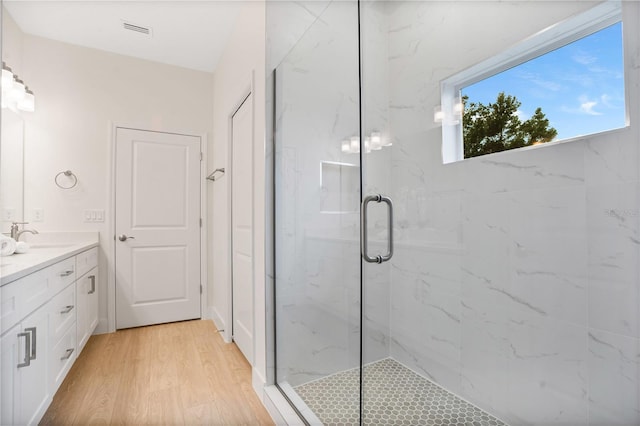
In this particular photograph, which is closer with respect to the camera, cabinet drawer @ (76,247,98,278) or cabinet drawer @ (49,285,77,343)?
cabinet drawer @ (49,285,77,343)

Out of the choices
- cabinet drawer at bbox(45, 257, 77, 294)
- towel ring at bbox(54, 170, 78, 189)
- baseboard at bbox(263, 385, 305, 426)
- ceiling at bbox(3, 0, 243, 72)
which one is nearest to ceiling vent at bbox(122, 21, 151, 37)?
ceiling at bbox(3, 0, 243, 72)

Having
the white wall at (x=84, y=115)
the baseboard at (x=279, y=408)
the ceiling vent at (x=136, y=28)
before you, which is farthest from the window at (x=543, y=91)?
the white wall at (x=84, y=115)

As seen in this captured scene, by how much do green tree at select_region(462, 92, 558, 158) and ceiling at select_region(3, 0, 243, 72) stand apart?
191 centimetres

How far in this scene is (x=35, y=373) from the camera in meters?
1.41

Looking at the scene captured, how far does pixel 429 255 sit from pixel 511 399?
785 millimetres

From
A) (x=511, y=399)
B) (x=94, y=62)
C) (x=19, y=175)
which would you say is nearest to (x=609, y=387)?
(x=511, y=399)

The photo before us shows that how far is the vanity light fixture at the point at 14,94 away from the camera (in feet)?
7.08

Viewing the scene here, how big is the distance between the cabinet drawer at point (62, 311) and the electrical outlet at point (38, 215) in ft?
3.43

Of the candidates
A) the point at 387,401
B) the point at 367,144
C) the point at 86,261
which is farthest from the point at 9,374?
the point at 367,144

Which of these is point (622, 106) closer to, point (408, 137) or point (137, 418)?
point (408, 137)

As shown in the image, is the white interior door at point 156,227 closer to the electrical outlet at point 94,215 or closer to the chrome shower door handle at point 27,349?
the electrical outlet at point 94,215

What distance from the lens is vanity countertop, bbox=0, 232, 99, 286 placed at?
4.04 ft

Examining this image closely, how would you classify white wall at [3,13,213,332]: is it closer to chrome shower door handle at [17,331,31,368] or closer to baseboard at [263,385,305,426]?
chrome shower door handle at [17,331,31,368]

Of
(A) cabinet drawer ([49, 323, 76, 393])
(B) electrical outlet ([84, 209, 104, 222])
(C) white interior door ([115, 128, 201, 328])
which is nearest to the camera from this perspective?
(A) cabinet drawer ([49, 323, 76, 393])
